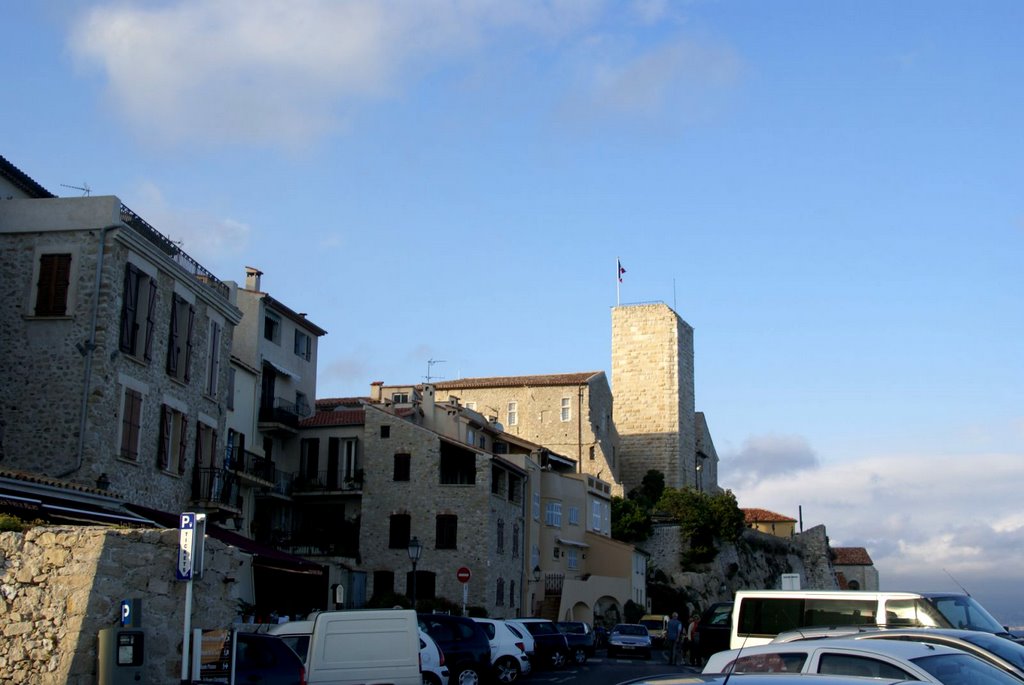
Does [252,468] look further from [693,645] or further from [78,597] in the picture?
[78,597]

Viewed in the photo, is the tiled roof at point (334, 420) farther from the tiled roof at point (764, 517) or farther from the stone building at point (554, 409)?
the tiled roof at point (764, 517)

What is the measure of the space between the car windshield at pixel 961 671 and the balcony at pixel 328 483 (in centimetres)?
4139

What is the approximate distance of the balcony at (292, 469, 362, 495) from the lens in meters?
49.7

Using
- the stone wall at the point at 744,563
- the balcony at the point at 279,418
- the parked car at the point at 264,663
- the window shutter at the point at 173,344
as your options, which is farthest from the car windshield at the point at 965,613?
the stone wall at the point at 744,563

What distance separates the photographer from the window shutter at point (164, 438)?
101 feet

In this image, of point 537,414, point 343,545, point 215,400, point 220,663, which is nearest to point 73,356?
point 215,400

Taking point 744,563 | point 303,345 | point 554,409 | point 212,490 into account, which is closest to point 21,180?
point 212,490

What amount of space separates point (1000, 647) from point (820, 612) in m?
Answer: 6.50

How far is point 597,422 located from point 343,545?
31915 millimetres

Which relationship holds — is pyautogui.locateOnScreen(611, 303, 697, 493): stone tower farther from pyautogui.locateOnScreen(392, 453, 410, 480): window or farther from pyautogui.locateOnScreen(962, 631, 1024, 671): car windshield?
pyautogui.locateOnScreen(962, 631, 1024, 671): car windshield

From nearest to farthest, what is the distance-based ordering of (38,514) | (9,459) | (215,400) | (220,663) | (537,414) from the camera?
(220,663)
(38,514)
(9,459)
(215,400)
(537,414)

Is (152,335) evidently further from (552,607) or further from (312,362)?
(552,607)

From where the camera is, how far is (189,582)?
49.1ft

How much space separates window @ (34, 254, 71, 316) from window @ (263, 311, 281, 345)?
19.0 meters
